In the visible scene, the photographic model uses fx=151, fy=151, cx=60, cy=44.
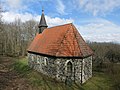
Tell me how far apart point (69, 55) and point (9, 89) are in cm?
754

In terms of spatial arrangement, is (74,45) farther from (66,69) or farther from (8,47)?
(8,47)

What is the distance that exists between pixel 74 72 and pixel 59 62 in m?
2.16

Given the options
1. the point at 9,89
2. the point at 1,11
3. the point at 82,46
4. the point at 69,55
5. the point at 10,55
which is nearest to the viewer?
the point at 9,89

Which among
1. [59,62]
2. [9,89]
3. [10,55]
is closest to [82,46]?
[59,62]

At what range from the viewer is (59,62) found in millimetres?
18250

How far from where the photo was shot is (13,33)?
5756 centimetres

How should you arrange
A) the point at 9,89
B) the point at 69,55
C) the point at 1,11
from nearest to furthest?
the point at 9,89 < the point at 69,55 < the point at 1,11

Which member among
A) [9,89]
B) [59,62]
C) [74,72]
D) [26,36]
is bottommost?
[9,89]

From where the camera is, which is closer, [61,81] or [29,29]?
[61,81]

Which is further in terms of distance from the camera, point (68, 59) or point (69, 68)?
point (69, 68)

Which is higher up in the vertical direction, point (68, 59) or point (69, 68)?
point (68, 59)

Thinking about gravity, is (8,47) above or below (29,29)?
below

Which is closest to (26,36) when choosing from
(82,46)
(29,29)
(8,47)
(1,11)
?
(29,29)

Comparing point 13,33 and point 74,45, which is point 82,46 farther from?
point 13,33
